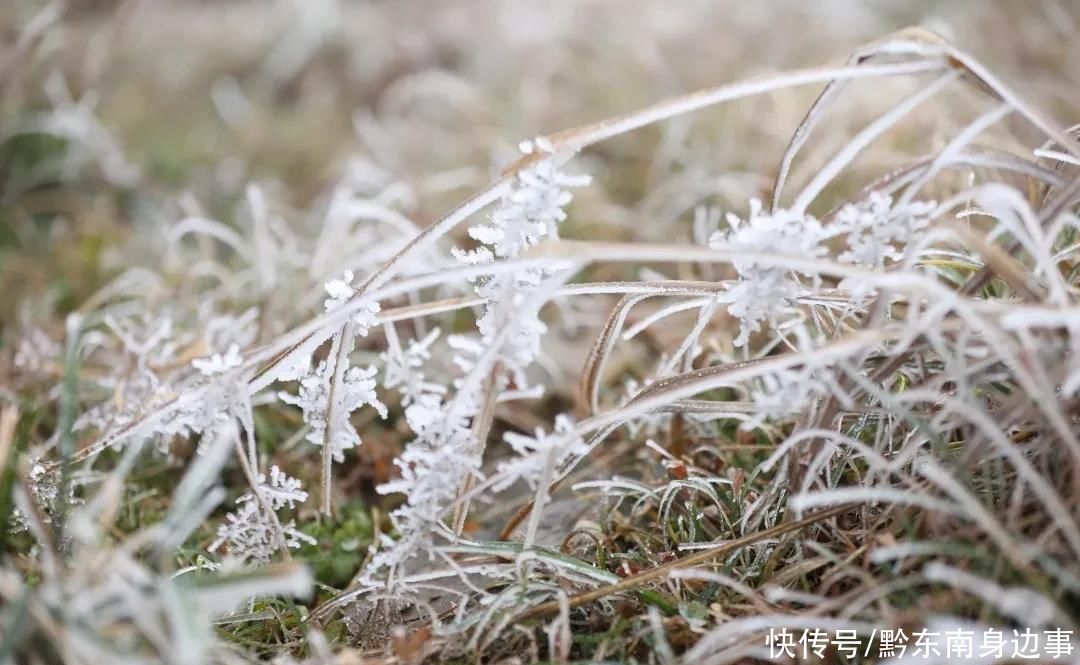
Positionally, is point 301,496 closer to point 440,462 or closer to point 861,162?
point 440,462

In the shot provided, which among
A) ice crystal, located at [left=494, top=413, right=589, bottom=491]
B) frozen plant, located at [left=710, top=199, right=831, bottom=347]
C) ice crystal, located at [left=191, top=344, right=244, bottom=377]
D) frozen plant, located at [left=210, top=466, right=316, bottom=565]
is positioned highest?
frozen plant, located at [left=710, top=199, right=831, bottom=347]

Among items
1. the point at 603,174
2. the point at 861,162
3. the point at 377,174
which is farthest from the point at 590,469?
the point at 603,174

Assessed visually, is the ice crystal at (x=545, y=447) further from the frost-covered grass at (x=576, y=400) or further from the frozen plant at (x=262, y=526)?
the frozen plant at (x=262, y=526)

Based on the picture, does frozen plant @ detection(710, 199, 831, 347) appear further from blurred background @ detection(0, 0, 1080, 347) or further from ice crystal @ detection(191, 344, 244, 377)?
blurred background @ detection(0, 0, 1080, 347)

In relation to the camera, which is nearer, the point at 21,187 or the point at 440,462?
the point at 440,462

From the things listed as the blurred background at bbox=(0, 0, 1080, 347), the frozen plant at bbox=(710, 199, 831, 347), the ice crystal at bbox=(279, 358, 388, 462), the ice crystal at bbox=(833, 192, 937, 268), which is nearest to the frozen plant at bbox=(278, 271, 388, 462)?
the ice crystal at bbox=(279, 358, 388, 462)

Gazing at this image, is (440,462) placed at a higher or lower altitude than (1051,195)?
lower

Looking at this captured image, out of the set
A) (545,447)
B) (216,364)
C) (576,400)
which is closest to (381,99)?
(576,400)

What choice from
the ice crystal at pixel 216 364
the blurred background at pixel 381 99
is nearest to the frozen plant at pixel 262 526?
the ice crystal at pixel 216 364
